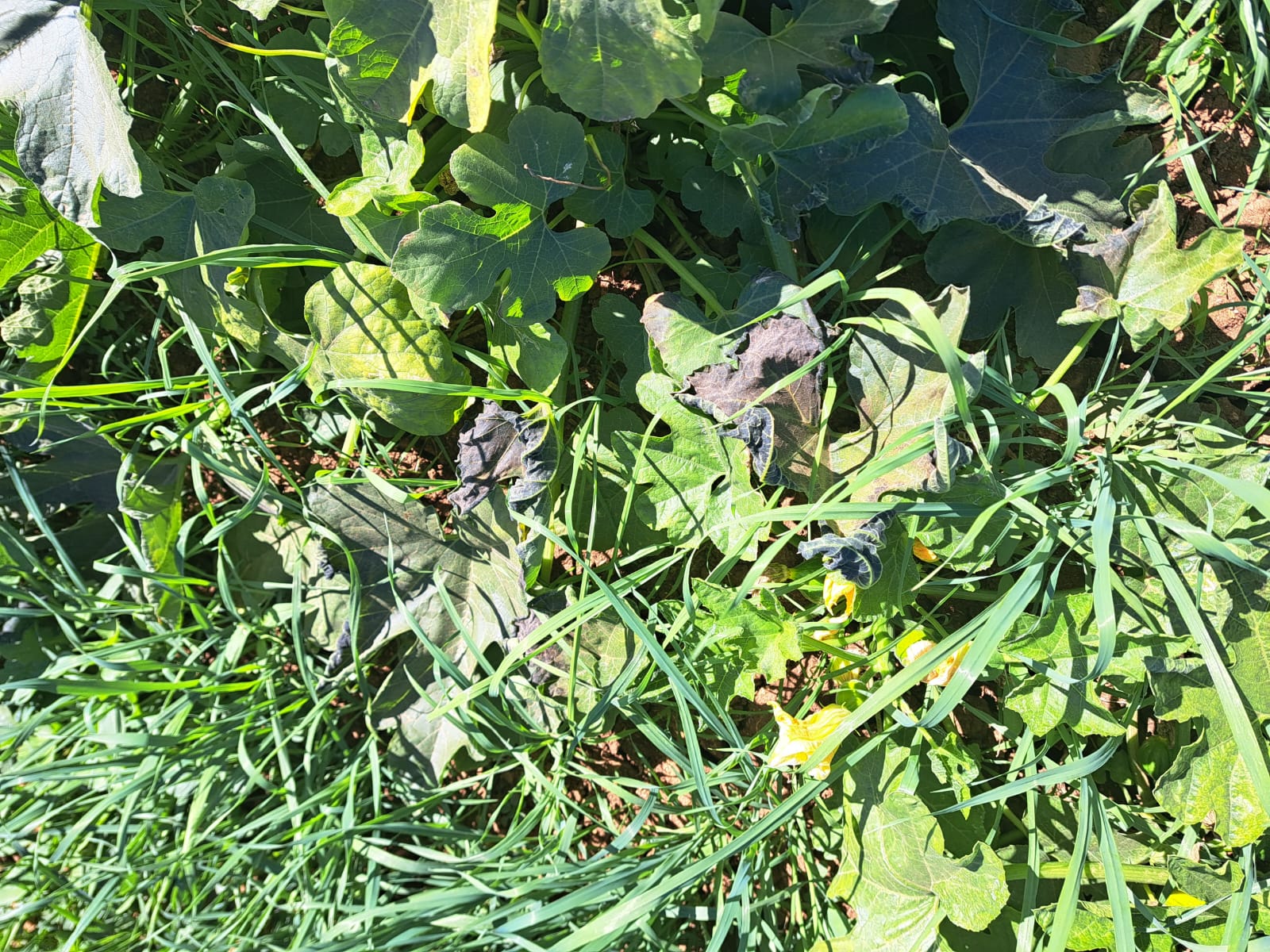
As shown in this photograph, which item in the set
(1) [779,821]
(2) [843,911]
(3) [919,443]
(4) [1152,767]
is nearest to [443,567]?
(1) [779,821]

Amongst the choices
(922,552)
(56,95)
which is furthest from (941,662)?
(56,95)

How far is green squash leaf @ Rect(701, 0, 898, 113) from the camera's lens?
114 centimetres

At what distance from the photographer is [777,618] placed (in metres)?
1.30

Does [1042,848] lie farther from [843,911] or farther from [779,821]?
[779,821]

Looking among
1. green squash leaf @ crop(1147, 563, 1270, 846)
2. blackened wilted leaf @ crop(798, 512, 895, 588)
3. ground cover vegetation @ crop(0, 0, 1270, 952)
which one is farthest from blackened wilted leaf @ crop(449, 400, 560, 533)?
green squash leaf @ crop(1147, 563, 1270, 846)

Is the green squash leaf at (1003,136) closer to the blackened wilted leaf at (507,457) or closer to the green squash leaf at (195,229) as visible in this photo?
the blackened wilted leaf at (507,457)

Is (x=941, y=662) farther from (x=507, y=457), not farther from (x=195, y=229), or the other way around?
(x=195, y=229)

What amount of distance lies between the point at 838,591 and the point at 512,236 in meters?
0.72

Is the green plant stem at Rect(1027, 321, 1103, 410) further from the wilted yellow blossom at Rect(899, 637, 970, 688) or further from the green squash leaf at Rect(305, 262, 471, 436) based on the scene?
the green squash leaf at Rect(305, 262, 471, 436)

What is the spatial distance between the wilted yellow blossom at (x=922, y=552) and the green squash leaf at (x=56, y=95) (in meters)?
1.28

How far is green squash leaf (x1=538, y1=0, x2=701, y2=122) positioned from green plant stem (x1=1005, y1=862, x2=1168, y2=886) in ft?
4.10

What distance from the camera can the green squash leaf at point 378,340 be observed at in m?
1.35

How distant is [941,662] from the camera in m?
1.26

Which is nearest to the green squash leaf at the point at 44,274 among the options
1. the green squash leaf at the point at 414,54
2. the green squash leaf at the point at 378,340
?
the green squash leaf at the point at 378,340
